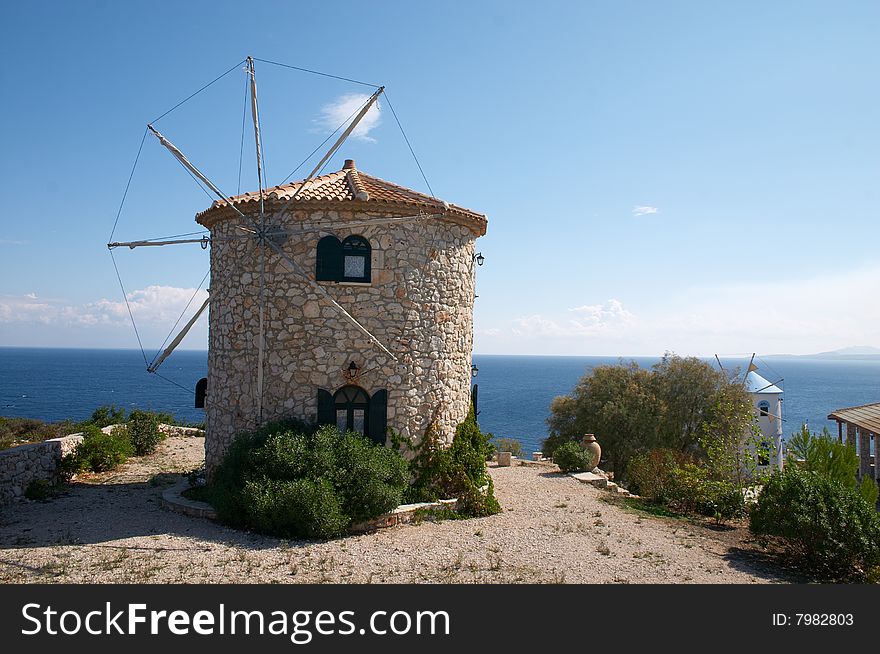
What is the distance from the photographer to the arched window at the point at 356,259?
11438 mm

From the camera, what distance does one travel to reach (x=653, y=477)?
14.9m

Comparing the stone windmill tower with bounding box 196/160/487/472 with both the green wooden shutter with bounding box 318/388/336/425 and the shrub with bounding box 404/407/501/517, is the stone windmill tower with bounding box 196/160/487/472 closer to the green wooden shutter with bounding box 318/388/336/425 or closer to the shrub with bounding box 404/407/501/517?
the green wooden shutter with bounding box 318/388/336/425

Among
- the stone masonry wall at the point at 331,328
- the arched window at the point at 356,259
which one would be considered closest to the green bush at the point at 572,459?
the stone masonry wall at the point at 331,328

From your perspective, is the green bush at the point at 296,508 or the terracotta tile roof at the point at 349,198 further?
the terracotta tile roof at the point at 349,198

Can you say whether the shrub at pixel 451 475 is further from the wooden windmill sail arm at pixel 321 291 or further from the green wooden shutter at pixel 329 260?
the green wooden shutter at pixel 329 260

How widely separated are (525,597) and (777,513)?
17.7 feet

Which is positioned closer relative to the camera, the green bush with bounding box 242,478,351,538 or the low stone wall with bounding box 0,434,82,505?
the green bush with bounding box 242,478,351,538

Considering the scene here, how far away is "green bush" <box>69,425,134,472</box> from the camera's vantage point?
14430 mm

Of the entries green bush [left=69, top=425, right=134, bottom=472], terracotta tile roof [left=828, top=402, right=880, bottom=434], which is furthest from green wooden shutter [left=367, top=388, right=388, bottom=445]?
terracotta tile roof [left=828, top=402, right=880, bottom=434]

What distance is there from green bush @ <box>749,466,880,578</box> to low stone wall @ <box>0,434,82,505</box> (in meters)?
14.6

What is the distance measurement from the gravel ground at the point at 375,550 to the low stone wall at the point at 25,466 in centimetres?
44

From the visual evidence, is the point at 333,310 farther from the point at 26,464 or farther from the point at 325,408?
the point at 26,464

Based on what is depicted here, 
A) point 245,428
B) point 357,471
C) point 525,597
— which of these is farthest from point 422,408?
point 525,597

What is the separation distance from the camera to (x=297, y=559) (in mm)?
8445
